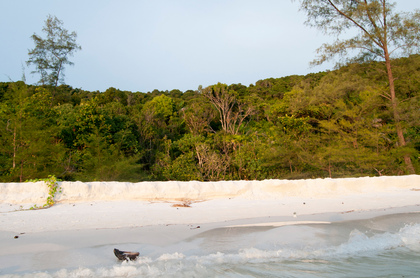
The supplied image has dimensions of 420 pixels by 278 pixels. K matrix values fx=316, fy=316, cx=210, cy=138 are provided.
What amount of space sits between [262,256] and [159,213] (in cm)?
223

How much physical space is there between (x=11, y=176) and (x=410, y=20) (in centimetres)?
1500

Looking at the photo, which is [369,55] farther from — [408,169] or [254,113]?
[254,113]

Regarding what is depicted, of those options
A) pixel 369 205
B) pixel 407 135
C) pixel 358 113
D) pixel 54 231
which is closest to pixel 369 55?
pixel 358 113

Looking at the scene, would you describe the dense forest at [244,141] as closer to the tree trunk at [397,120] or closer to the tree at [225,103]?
the tree trunk at [397,120]

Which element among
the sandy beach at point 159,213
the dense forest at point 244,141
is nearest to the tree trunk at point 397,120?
the dense forest at point 244,141

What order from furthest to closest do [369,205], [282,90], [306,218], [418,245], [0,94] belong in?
[282,90] → [0,94] → [369,205] → [306,218] → [418,245]

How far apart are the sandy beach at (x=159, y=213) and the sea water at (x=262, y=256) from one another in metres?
0.04

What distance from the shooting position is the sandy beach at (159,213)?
3.41 m

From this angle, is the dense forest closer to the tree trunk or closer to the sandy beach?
the tree trunk

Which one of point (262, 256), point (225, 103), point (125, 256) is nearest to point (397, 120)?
point (262, 256)

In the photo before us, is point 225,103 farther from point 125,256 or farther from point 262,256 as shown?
point 125,256

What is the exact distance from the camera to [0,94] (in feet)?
76.3

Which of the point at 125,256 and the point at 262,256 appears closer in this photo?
the point at 125,256

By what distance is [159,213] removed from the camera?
509 cm
